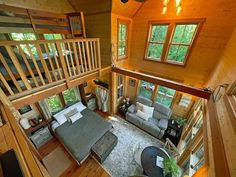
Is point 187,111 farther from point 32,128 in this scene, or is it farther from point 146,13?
point 32,128

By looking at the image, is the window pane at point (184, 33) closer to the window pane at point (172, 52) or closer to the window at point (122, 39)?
the window pane at point (172, 52)

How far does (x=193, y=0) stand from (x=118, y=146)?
5456 mm

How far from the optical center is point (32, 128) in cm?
351

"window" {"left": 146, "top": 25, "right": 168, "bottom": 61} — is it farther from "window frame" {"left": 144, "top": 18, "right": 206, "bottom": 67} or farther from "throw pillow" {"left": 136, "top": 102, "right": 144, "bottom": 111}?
"throw pillow" {"left": 136, "top": 102, "right": 144, "bottom": 111}

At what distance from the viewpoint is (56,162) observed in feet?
10.8

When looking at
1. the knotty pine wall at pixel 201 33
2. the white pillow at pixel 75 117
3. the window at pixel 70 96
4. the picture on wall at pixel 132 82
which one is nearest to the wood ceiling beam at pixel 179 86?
the knotty pine wall at pixel 201 33

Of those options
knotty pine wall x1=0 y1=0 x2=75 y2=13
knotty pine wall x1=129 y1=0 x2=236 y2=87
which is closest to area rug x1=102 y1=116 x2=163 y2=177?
knotty pine wall x1=129 y1=0 x2=236 y2=87

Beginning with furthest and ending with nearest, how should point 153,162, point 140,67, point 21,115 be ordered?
point 140,67, point 21,115, point 153,162

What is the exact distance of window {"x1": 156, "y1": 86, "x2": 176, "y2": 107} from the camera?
4469 mm

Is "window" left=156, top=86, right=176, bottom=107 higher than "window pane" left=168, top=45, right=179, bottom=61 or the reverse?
the reverse

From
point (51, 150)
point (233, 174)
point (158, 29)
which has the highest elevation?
point (158, 29)

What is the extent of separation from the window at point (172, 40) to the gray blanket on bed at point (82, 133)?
3614 millimetres

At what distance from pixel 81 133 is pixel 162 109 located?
11.6 feet

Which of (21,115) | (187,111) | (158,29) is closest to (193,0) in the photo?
(158,29)
